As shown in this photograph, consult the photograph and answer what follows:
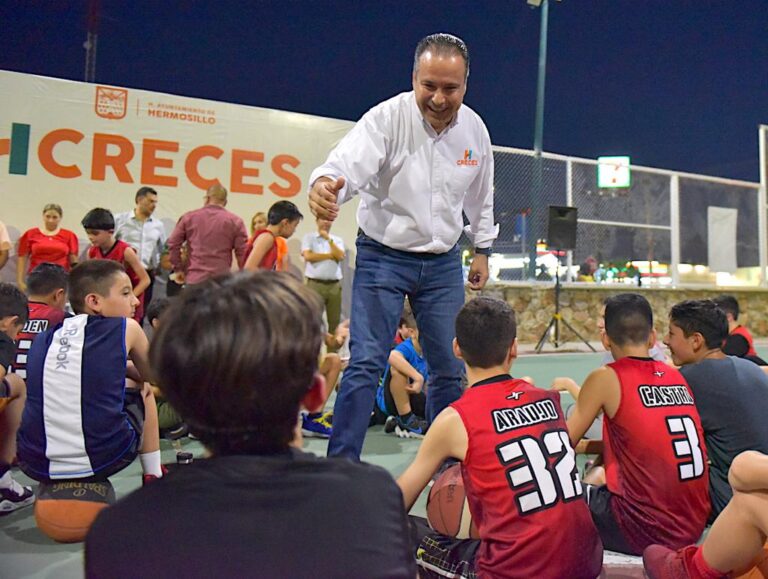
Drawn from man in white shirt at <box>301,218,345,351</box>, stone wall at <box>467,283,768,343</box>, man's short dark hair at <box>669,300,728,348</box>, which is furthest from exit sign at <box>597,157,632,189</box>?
man's short dark hair at <box>669,300,728,348</box>

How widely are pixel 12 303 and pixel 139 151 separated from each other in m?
4.21

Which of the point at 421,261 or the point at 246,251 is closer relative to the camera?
the point at 421,261

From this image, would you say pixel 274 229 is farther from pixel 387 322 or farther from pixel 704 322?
pixel 704 322

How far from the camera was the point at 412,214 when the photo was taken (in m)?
2.29

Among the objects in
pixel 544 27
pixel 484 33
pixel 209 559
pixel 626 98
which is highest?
pixel 484 33

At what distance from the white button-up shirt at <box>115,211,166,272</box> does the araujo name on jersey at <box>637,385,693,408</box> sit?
4754mm

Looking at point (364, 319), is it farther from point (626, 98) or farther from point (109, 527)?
point (626, 98)

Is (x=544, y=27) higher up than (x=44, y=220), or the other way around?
(x=544, y=27)

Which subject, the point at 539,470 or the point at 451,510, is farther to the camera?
the point at 451,510

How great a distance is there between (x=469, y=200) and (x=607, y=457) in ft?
A: 4.05

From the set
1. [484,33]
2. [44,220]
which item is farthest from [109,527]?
[484,33]

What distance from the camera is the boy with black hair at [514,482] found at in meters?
1.35

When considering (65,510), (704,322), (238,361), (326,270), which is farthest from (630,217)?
(238,361)

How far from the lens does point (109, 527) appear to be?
2.26 ft
